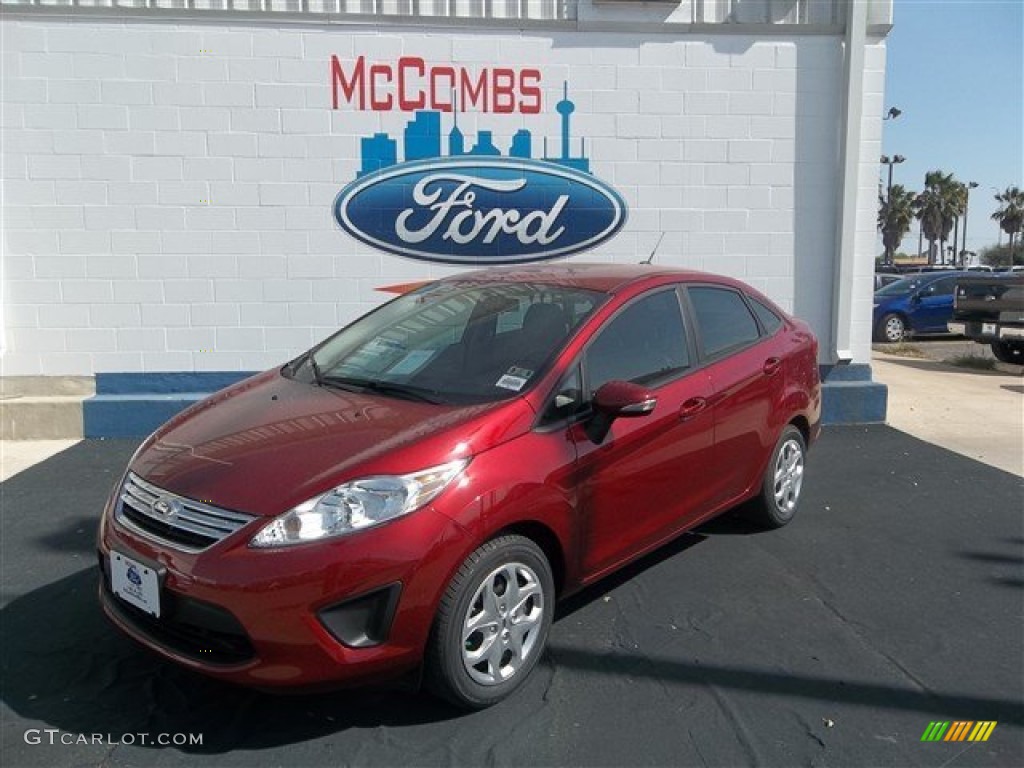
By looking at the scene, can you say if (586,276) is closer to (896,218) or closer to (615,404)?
(615,404)

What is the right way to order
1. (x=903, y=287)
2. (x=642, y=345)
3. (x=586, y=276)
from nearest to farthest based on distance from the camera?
(x=642, y=345)
(x=586, y=276)
(x=903, y=287)

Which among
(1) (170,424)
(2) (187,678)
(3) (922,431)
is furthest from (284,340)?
(3) (922,431)

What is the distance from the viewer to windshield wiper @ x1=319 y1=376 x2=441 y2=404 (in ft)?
11.2

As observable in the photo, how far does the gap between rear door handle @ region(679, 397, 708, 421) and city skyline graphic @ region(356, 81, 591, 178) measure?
13.0ft

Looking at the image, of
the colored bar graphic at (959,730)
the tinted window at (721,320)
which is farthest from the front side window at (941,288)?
the colored bar graphic at (959,730)

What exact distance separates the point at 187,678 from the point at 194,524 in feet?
2.73

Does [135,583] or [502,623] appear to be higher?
[135,583]

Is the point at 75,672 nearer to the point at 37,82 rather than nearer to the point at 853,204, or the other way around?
the point at 37,82

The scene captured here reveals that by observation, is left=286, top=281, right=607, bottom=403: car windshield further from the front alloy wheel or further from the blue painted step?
the blue painted step

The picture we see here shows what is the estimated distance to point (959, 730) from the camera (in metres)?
3.06

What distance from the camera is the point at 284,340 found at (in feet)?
24.2

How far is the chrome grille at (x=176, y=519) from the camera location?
9.11 feet
